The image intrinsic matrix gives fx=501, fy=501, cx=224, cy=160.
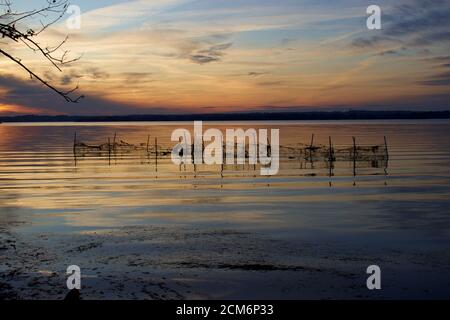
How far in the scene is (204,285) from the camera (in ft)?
46.9

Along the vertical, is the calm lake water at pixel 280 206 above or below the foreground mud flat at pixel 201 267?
above

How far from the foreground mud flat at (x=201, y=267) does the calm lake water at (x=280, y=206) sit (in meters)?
0.17

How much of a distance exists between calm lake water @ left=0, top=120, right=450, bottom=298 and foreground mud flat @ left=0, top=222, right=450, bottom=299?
6.5 inches

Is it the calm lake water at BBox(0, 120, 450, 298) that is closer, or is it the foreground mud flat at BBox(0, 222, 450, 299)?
the foreground mud flat at BBox(0, 222, 450, 299)

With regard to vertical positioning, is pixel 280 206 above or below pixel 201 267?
above

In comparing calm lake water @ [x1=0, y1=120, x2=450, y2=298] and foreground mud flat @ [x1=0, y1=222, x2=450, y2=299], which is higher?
calm lake water @ [x1=0, y1=120, x2=450, y2=298]

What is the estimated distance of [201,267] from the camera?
1602cm

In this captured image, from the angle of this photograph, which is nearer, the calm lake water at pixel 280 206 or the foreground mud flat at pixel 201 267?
the foreground mud flat at pixel 201 267

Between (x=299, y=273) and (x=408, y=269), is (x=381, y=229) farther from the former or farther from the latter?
(x=299, y=273)

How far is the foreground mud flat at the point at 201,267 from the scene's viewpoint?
1375 centimetres

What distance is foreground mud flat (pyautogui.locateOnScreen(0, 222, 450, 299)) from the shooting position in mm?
13750

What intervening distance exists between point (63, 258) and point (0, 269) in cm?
212

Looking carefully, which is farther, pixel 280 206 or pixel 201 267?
pixel 280 206

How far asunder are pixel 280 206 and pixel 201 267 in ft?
41.8
